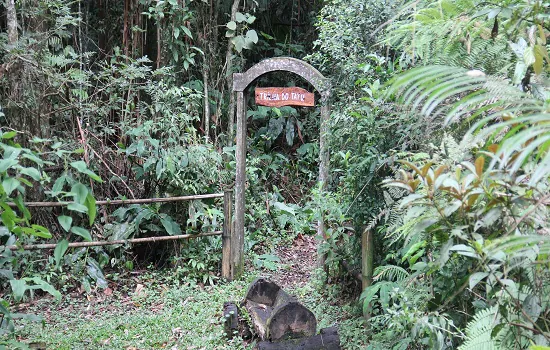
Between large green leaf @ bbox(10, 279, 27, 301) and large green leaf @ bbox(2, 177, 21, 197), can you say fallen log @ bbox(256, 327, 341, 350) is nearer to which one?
large green leaf @ bbox(10, 279, 27, 301)

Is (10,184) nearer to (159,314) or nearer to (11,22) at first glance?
(159,314)

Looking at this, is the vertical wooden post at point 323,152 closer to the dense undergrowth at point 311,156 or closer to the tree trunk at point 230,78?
the dense undergrowth at point 311,156

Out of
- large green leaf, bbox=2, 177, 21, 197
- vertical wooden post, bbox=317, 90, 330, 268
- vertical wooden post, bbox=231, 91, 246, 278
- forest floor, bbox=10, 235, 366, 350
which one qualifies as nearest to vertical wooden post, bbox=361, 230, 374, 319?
forest floor, bbox=10, 235, 366, 350

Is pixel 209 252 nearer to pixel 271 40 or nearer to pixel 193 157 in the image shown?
pixel 193 157

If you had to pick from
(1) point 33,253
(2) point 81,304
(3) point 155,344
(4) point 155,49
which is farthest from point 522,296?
(4) point 155,49

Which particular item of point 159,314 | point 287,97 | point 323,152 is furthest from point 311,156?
point 159,314

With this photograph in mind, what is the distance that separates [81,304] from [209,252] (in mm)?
1477

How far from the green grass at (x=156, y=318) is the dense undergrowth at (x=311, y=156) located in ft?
0.14

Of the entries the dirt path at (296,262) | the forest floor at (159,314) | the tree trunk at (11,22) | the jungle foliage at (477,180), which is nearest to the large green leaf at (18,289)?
the forest floor at (159,314)

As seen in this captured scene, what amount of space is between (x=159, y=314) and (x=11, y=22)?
11.4 ft

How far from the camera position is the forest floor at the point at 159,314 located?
184 inches

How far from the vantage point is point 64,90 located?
682 cm

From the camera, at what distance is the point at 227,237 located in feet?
20.9

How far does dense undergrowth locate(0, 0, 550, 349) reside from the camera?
1749mm
